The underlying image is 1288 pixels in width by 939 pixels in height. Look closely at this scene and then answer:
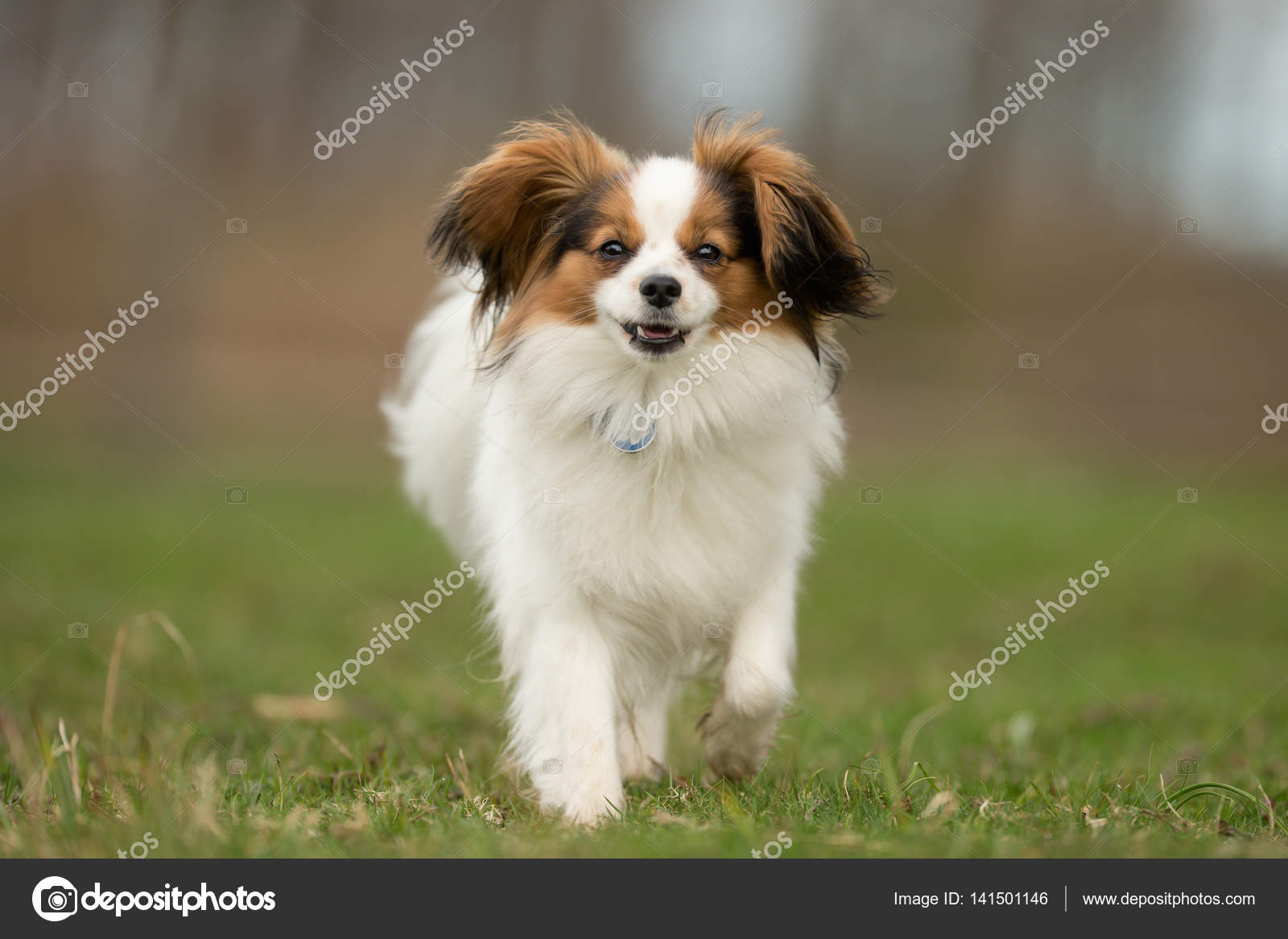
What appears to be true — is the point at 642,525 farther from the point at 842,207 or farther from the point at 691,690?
the point at 842,207

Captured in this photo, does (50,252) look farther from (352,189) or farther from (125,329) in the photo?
(352,189)

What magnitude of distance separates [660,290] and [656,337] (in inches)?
6.7

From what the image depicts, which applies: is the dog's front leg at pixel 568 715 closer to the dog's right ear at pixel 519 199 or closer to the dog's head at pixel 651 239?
the dog's head at pixel 651 239

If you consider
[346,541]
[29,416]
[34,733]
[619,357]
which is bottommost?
[34,733]

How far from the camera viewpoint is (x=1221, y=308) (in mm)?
16547

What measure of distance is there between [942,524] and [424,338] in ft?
22.9

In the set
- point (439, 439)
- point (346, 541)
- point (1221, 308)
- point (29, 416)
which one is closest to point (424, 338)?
point (439, 439)

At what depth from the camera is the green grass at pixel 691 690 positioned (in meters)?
3.24

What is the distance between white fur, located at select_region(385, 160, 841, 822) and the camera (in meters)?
3.89

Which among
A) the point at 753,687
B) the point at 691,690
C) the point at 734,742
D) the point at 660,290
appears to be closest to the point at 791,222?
the point at 660,290

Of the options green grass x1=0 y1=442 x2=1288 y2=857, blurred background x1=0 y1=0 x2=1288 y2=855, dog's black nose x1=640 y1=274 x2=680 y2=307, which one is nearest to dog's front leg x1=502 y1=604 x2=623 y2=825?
green grass x1=0 y1=442 x2=1288 y2=857

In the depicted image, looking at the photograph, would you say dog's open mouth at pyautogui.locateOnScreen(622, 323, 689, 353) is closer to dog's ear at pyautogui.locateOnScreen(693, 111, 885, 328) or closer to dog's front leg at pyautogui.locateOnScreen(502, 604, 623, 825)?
dog's ear at pyautogui.locateOnScreen(693, 111, 885, 328)

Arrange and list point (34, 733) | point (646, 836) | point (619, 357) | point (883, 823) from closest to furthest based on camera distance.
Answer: point (646, 836), point (883, 823), point (619, 357), point (34, 733)
